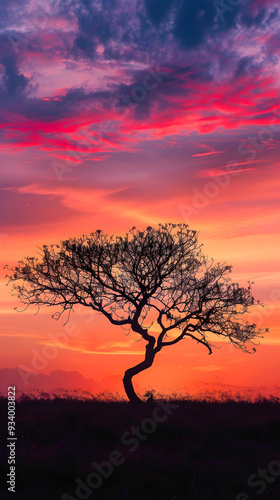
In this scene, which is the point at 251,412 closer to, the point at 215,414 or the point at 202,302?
the point at 215,414

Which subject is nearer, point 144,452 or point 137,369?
point 144,452

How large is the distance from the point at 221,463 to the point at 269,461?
4.13 feet

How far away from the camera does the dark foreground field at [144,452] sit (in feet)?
32.3

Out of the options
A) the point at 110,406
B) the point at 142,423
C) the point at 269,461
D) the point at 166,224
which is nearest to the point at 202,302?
the point at 166,224

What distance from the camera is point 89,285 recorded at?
84.9 ft

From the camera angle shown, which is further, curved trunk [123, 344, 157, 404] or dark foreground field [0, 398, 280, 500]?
curved trunk [123, 344, 157, 404]

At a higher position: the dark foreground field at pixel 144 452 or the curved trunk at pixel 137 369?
the curved trunk at pixel 137 369

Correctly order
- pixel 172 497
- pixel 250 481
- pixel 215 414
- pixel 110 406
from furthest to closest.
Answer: pixel 110 406 < pixel 215 414 < pixel 250 481 < pixel 172 497

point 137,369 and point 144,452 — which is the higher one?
point 137,369

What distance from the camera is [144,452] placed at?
11859 mm

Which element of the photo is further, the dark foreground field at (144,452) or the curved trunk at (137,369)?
the curved trunk at (137,369)

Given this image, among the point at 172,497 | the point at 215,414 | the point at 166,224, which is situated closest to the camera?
the point at 172,497

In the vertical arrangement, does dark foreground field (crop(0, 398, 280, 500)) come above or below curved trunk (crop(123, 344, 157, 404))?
below

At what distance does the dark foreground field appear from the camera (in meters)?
9.86
